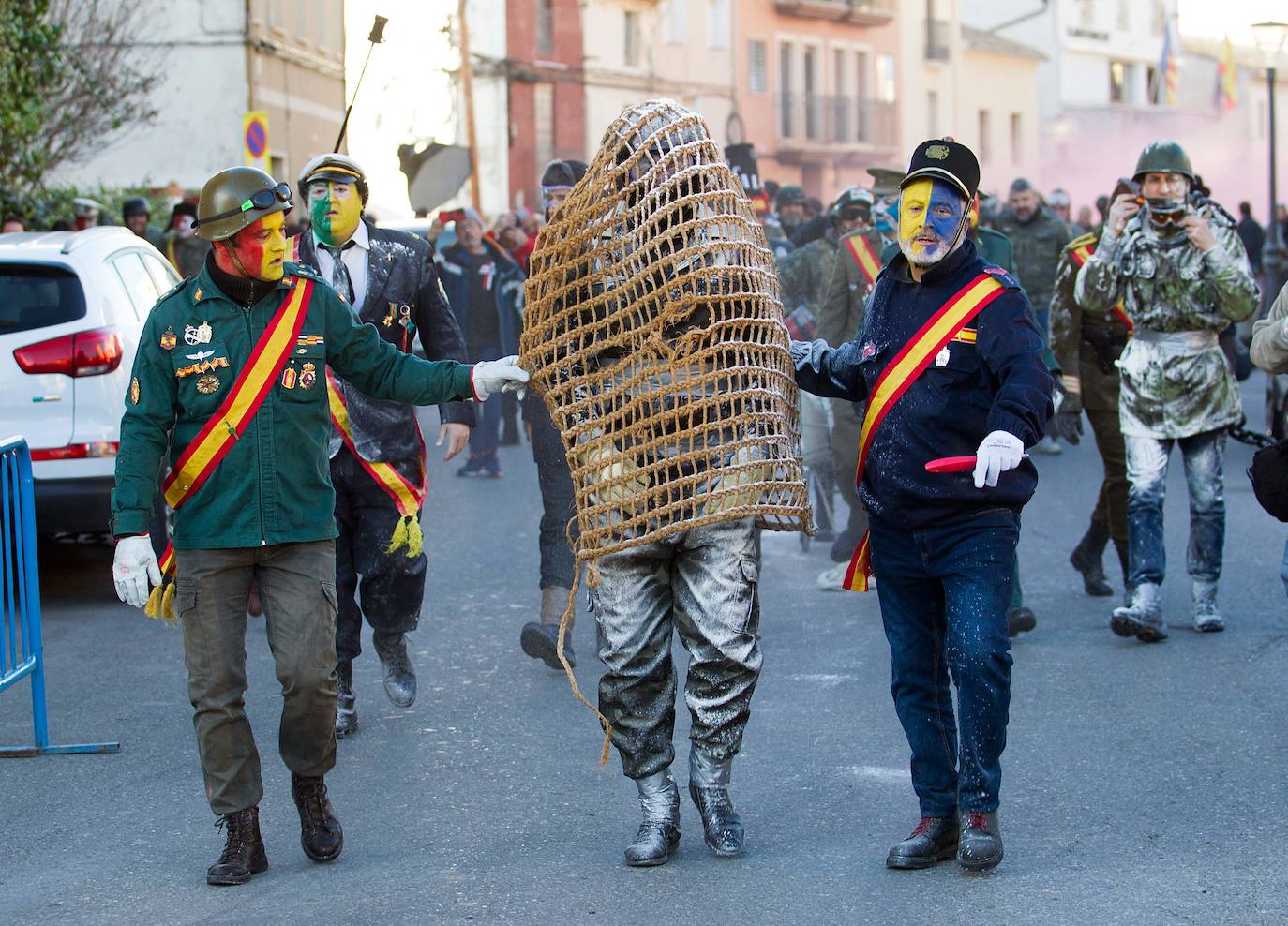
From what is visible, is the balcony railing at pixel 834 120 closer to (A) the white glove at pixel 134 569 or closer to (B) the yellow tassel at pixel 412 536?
(B) the yellow tassel at pixel 412 536

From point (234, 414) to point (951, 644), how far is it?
2036 millimetres

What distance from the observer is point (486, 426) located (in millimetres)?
15266

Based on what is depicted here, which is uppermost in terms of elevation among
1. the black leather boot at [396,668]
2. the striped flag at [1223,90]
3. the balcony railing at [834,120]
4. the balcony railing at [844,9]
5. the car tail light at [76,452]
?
the balcony railing at [844,9]

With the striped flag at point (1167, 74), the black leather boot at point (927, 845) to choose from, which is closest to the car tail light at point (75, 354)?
the black leather boot at point (927, 845)

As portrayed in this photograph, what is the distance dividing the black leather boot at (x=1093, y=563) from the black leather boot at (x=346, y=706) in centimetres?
402

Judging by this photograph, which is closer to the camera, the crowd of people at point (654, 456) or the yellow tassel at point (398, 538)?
the crowd of people at point (654, 456)

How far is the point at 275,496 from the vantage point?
5191 millimetres

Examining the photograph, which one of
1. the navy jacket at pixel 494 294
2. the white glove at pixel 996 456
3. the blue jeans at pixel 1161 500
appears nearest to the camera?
the white glove at pixel 996 456

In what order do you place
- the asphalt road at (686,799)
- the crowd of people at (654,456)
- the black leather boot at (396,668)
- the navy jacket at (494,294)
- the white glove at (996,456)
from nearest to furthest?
1. the white glove at (996,456)
2. the asphalt road at (686,799)
3. the crowd of people at (654,456)
4. the black leather boot at (396,668)
5. the navy jacket at (494,294)

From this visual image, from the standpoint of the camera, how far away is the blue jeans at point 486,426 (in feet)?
49.1

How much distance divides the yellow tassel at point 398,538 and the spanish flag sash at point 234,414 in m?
1.53

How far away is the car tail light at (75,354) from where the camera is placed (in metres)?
9.08

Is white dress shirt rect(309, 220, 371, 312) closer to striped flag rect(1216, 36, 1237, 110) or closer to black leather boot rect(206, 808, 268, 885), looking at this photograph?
black leather boot rect(206, 808, 268, 885)

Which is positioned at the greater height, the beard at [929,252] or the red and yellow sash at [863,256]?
the red and yellow sash at [863,256]
